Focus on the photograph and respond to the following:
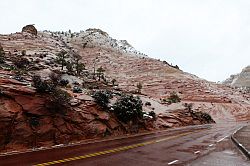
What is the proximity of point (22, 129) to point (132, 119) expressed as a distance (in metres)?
15.3

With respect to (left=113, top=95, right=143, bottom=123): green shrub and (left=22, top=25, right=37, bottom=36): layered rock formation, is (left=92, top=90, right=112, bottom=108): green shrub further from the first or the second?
(left=22, top=25, right=37, bottom=36): layered rock formation

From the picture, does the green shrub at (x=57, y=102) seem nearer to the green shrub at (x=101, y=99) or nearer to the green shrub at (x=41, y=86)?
the green shrub at (x=41, y=86)

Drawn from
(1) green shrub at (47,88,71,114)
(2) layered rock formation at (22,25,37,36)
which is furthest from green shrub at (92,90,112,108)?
(2) layered rock formation at (22,25,37,36)

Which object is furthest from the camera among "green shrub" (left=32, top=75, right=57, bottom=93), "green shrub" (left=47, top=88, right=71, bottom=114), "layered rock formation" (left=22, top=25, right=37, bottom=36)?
"layered rock formation" (left=22, top=25, right=37, bottom=36)

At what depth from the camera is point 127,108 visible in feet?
105

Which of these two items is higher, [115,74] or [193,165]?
[115,74]

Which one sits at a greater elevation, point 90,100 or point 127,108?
point 90,100

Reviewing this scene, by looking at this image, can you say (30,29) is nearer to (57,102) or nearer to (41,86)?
(41,86)

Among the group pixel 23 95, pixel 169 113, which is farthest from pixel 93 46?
pixel 23 95

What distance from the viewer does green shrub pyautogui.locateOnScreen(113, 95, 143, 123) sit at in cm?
3142

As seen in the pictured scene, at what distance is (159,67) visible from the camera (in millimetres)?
102438

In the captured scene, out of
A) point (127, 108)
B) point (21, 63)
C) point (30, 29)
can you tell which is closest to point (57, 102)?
point (127, 108)

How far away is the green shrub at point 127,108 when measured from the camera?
3142 cm

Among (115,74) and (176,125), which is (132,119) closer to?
(176,125)
